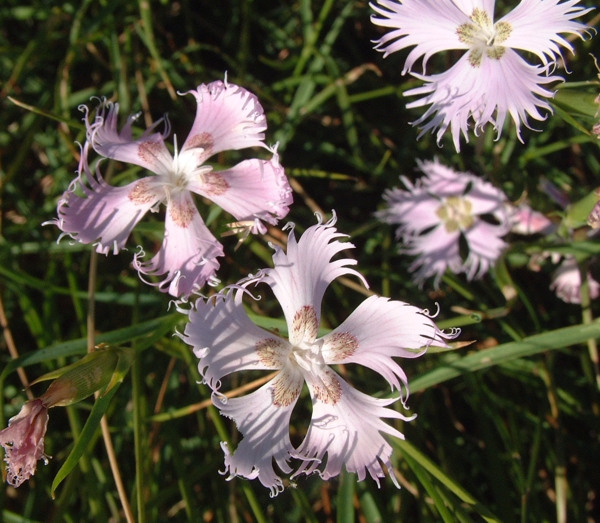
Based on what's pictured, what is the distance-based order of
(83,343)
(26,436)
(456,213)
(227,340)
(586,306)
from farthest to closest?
(456,213) < (586,306) < (83,343) < (227,340) < (26,436)

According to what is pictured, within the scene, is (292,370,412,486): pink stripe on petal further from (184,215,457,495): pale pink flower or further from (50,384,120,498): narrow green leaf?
(50,384,120,498): narrow green leaf

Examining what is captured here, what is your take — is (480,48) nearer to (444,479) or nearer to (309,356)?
(309,356)

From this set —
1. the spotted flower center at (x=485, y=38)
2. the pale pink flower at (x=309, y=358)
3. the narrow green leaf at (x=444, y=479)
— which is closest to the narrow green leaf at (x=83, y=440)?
the pale pink flower at (x=309, y=358)

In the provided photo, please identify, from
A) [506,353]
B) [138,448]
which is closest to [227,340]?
[138,448]

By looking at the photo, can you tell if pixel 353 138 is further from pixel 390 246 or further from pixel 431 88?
pixel 431 88

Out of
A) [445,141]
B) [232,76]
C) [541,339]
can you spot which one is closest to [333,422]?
[541,339]
